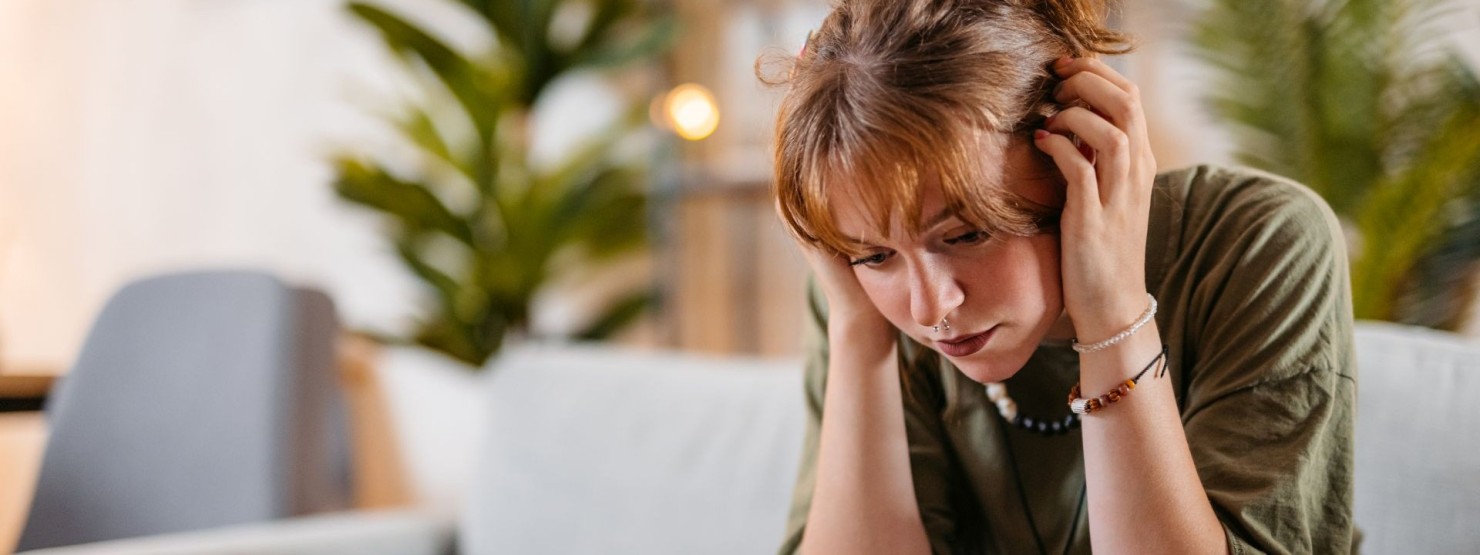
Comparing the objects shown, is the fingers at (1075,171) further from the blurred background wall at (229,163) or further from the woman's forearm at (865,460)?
the blurred background wall at (229,163)

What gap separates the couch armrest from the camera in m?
1.38

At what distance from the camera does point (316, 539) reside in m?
1.48

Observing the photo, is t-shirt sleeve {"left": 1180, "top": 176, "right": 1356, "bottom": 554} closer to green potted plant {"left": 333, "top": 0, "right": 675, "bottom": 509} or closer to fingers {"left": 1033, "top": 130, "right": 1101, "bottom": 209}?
fingers {"left": 1033, "top": 130, "right": 1101, "bottom": 209}

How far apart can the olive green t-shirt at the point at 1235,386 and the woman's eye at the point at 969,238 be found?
213mm

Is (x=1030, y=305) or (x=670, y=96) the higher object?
(x=670, y=96)

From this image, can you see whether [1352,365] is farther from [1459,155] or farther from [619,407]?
[1459,155]

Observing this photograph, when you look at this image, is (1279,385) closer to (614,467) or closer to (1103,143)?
(1103,143)

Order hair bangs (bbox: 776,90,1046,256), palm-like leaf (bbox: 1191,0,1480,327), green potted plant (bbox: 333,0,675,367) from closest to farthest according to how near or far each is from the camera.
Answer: hair bangs (bbox: 776,90,1046,256) < palm-like leaf (bbox: 1191,0,1480,327) < green potted plant (bbox: 333,0,675,367)

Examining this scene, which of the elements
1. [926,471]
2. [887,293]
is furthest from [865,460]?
[887,293]

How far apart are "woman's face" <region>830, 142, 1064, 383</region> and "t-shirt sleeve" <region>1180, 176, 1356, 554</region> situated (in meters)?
0.13

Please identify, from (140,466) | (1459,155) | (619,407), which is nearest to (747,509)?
(619,407)

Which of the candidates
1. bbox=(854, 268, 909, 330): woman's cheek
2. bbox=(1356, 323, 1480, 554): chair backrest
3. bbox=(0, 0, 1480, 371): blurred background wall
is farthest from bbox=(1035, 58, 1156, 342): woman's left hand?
bbox=(0, 0, 1480, 371): blurred background wall

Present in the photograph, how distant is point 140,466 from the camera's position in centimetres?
173

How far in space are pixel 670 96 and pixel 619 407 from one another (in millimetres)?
1159
